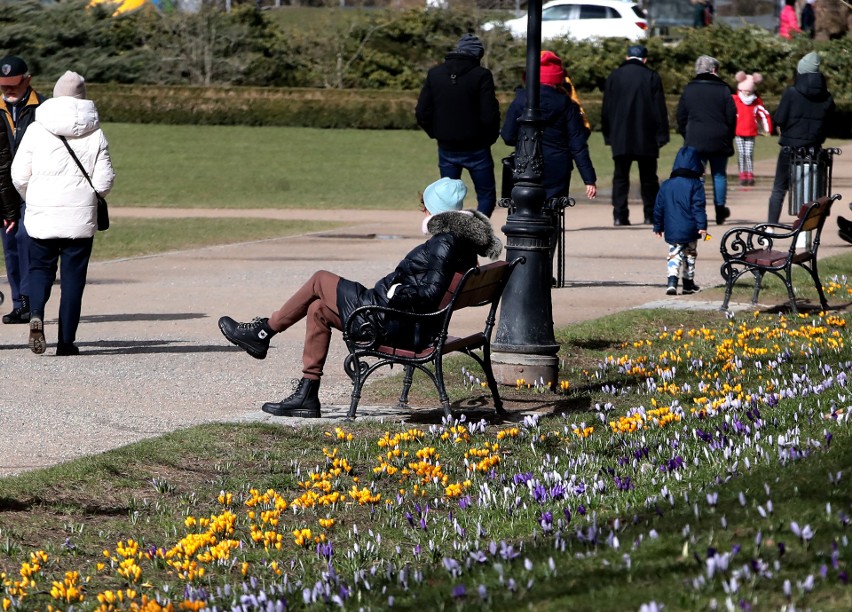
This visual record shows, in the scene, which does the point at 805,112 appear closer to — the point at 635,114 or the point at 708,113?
the point at 708,113

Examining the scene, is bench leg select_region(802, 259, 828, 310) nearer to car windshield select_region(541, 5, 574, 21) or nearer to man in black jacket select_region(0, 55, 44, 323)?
man in black jacket select_region(0, 55, 44, 323)

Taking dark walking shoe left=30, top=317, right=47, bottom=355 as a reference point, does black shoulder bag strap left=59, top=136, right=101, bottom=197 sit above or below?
above

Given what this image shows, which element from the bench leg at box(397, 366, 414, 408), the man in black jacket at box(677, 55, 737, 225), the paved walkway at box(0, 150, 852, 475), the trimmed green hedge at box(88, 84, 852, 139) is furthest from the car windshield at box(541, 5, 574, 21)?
the bench leg at box(397, 366, 414, 408)

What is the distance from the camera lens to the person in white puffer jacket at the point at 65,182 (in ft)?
32.3

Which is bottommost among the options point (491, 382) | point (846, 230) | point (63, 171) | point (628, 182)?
point (846, 230)

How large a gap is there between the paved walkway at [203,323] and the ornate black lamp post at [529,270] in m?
0.97

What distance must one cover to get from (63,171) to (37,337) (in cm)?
107

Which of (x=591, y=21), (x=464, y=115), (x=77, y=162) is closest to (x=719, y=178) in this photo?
(x=464, y=115)

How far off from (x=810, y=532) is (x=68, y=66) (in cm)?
4175

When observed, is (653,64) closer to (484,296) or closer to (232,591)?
(484,296)

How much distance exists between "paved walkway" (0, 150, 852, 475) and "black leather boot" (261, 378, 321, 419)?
122 millimetres

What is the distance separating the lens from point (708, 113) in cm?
1750

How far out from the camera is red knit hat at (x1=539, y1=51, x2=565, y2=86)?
12.6m

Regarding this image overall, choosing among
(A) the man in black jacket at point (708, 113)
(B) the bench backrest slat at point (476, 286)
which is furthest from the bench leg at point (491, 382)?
(A) the man in black jacket at point (708, 113)
